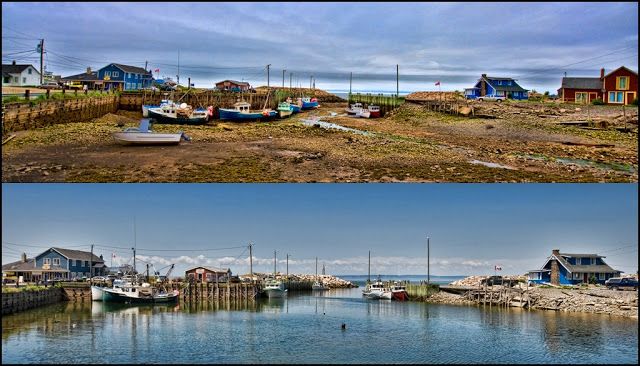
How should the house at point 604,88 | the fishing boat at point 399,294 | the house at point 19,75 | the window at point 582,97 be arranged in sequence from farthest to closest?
the fishing boat at point 399,294 → the window at point 582,97 → the house at point 19,75 → the house at point 604,88

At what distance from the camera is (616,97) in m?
44.8

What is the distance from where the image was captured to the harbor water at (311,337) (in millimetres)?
24391

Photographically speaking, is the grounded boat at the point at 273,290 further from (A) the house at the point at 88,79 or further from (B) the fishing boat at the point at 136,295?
(A) the house at the point at 88,79

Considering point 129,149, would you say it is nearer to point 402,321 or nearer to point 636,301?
point 402,321

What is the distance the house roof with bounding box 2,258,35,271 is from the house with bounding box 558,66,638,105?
5859cm

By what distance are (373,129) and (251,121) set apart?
10.6 m

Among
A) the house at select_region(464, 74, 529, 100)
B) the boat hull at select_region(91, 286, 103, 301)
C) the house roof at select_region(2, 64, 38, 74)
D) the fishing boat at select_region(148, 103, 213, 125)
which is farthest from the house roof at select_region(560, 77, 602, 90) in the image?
the house roof at select_region(2, 64, 38, 74)

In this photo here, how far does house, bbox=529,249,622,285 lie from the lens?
183 ft

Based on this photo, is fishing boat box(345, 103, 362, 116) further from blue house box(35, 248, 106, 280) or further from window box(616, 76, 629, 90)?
blue house box(35, 248, 106, 280)

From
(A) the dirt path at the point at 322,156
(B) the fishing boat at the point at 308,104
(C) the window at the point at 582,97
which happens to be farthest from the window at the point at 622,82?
(B) the fishing boat at the point at 308,104

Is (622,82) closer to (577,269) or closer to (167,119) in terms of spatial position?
(577,269)

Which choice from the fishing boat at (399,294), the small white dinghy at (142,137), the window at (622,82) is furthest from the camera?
the fishing boat at (399,294)

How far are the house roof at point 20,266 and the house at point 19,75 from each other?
82.1 ft

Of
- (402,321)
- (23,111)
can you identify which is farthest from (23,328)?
(402,321)
